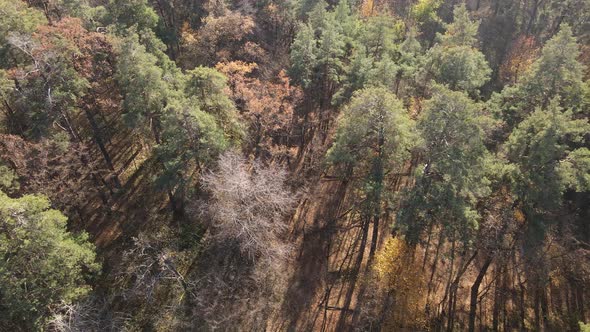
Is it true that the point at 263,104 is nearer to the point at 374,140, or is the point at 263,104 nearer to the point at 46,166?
the point at 374,140

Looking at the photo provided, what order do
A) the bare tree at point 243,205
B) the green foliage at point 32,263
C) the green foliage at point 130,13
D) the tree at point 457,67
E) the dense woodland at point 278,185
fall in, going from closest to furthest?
the green foliage at point 32,263 → the dense woodland at point 278,185 → the bare tree at point 243,205 → the tree at point 457,67 → the green foliage at point 130,13

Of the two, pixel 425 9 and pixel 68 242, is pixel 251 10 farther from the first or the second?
pixel 68 242

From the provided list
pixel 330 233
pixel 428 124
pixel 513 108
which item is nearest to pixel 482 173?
pixel 428 124

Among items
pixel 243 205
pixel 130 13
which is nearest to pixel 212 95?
pixel 243 205

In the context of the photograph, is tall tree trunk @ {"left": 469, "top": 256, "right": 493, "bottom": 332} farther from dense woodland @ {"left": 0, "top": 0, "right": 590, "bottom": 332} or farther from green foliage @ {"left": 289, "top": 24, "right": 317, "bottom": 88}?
green foliage @ {"left": 289, "top": 24, "right": 317, "bottom": 88}

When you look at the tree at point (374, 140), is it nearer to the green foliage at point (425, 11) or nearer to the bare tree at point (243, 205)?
the bare tree at point (243, 205)

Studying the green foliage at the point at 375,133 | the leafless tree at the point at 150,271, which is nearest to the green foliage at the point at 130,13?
the leafless tree at the point at 150,271
